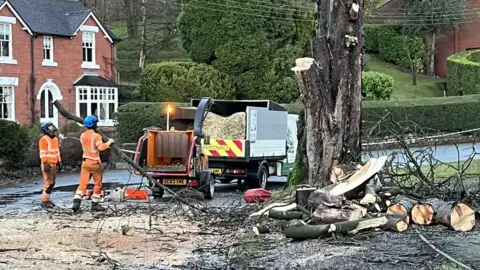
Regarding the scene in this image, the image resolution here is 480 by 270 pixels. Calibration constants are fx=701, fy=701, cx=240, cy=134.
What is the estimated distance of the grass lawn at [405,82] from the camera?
138 ft

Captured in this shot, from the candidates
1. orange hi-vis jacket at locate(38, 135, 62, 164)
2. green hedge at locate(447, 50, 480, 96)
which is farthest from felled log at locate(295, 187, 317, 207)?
green hedge at locate(447, 50, 480, 96)

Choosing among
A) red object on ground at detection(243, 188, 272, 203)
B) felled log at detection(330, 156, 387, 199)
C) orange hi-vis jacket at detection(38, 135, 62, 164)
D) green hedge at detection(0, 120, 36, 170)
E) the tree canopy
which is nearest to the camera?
felled log at detection(330, 156, 387, 199)

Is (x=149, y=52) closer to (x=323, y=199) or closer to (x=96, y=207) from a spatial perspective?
(x=96, y=207)

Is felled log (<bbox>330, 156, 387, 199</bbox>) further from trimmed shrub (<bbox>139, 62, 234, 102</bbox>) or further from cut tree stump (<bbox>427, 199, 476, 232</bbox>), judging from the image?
trimmed shrub (<bbox>139, 62, 234, 102</bbox>)

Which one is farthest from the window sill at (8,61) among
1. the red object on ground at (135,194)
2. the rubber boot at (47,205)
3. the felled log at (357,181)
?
the felled log at (357,181)

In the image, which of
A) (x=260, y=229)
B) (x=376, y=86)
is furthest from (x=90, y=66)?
(x=260, y=229)

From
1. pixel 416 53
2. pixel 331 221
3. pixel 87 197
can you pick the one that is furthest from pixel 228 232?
pixel 416 53

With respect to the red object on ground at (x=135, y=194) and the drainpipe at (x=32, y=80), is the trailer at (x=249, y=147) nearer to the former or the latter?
the red object on ground at (x=135, y=194)

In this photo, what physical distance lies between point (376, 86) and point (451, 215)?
29489 mm

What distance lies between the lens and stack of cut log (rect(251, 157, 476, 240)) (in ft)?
27.0

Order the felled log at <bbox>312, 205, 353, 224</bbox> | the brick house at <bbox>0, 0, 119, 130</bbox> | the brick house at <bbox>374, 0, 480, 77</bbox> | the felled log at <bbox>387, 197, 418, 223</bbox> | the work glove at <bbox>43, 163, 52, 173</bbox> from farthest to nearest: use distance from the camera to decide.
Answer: the brick house at <bbox>374, 0, 480, 77</bbox> < the brick house at <bbox>0, 0, 119, 130</bbox> < the work glove at <bbox>43, 163, 52, 173</bbox> < the felled log at <bbox>387, 197, 418, 223</bbox> < the felled log at <bbox>312, 205, 353, 224</bbox>

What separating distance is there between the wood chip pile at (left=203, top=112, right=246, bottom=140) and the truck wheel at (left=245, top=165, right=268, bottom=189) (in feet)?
3.69

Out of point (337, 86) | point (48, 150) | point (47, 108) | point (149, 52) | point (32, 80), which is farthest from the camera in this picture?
point (149, 52)

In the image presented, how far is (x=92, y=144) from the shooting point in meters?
12.5
